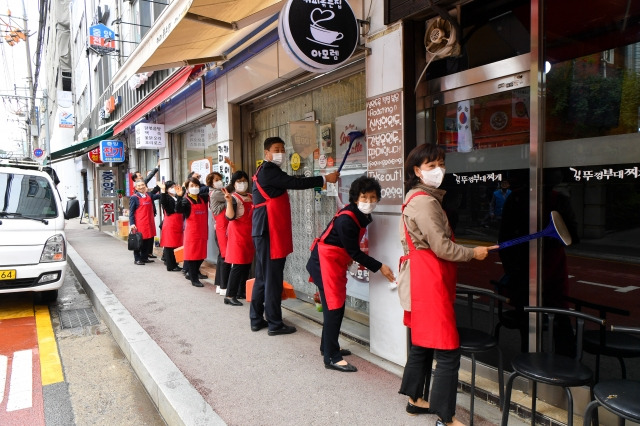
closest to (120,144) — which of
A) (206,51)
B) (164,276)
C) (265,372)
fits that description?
(164,276)

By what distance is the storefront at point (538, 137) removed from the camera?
279 centimetres

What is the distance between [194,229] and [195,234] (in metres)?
0.09

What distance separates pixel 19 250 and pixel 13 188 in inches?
47.6

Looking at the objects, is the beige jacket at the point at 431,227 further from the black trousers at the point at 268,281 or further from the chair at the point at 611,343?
the black trousers at the point at 268,281

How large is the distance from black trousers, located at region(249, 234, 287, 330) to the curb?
115 cm

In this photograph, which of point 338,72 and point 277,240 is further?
point 338,72

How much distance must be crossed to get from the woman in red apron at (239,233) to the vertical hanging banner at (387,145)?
7.34ft

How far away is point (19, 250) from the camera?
18.9 feet

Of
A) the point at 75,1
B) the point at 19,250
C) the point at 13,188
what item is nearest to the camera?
the point at 19,250

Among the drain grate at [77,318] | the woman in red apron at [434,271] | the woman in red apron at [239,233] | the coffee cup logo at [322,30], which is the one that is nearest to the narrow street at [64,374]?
the drain grate at [77,318]

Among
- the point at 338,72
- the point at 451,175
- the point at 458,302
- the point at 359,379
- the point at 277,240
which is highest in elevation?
the point at 338,72

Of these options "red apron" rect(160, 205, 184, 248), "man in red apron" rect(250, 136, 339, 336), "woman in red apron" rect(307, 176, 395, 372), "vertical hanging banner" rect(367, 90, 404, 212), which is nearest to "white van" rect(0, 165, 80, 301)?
"red apron" rect(160, 205, 184, 248)

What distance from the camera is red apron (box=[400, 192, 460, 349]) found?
9.00ft

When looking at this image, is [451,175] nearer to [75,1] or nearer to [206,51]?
[206,51]
